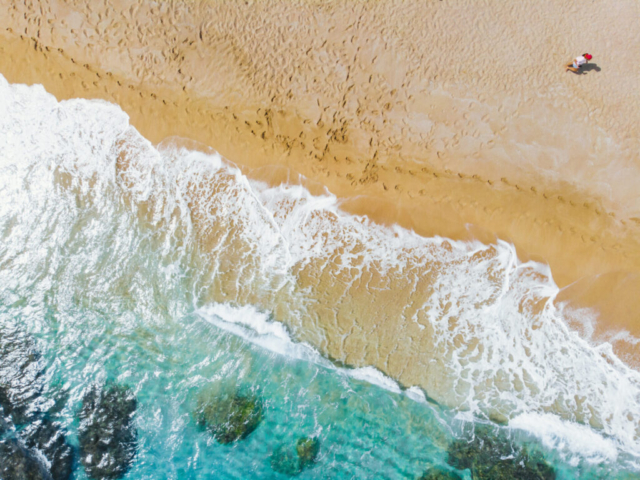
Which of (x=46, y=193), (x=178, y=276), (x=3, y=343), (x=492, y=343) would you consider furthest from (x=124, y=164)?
(x=492, y=343)

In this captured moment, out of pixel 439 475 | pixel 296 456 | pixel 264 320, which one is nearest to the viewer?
pixel 439 475

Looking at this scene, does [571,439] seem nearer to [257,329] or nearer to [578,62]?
[257,329]

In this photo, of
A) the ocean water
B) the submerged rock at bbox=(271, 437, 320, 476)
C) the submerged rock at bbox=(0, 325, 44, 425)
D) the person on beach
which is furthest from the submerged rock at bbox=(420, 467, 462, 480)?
the person on beach

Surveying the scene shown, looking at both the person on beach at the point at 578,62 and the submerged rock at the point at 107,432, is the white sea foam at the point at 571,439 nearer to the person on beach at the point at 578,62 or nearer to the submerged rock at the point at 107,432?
the person on beach at the point at 578,62

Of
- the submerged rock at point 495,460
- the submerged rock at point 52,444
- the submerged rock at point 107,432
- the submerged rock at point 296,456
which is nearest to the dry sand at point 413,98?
the submerged rock at point 495,460

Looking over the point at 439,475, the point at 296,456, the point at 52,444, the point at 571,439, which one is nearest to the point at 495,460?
the point at 439,475
